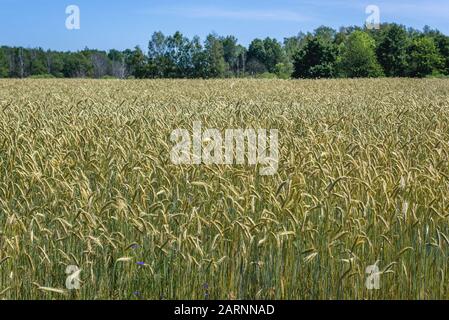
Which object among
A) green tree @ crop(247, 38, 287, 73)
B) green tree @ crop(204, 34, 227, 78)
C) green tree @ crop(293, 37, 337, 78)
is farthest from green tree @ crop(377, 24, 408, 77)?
green tree @ crop(247, 38, 287, 73)

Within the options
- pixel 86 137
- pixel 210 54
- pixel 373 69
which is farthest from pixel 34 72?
pixel 86 137

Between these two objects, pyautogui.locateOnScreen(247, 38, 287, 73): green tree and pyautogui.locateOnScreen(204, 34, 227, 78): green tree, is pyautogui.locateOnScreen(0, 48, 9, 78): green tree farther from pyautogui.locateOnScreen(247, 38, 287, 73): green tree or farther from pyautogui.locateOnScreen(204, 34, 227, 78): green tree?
pyautogui.locateOnScreen(247, 38, 287, 73): green tree

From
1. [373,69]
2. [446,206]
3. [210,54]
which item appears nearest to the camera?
[446,206]

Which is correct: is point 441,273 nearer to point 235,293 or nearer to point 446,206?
point 446,206

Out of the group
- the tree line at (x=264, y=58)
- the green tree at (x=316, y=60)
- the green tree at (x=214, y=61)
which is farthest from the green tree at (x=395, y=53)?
the green tree at (x=214, y=61)

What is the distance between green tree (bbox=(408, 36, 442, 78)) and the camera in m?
63.7

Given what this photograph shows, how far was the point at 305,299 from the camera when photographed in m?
3.98

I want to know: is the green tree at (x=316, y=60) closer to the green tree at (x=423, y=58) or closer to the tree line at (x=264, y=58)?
the tree line at (x=264, y=58)

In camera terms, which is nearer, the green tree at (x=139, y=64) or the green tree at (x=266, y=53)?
the green tree at (x=139, y=64)

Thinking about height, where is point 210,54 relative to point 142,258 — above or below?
above

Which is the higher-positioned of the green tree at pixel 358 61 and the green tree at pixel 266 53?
the green tree at pixel 266 53

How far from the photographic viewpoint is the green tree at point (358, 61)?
6519cm

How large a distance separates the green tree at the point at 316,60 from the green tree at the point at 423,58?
25.5 ft
